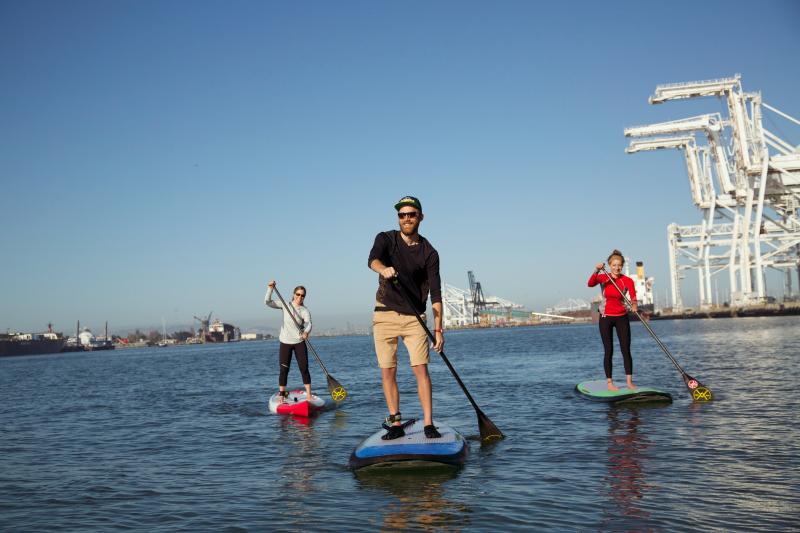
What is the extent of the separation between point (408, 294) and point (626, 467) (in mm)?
2760

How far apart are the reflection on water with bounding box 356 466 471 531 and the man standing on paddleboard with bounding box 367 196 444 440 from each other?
0.55m

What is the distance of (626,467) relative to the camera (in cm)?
670

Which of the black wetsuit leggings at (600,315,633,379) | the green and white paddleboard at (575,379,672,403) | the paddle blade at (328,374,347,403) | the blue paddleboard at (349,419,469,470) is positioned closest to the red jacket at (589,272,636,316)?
the black wetsuit leggings at (600,315,633,379)

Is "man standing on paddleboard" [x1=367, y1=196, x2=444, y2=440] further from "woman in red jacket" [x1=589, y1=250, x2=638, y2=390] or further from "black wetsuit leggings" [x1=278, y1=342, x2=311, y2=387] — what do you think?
"black wetsuit leggings" [x1=278, y1=342, x2=311, y2=387]

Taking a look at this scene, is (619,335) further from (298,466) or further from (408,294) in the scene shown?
(298,466)

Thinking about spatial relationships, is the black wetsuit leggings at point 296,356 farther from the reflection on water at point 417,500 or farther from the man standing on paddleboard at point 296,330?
the reflection on water at point 417,500

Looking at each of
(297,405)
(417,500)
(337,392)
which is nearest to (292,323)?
(297,405)

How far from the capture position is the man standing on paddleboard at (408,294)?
6.93m

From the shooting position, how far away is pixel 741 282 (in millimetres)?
70625

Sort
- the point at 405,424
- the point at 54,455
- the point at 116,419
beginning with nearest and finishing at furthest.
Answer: the point at 405,424 < the point at 54,455 < the point at 116,419

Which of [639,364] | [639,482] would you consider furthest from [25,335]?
[639,482]

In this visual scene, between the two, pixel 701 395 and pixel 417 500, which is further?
pixel 701 395

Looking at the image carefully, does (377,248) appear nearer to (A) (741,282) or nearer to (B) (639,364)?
(B) (639,364)

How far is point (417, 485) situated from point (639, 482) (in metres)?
2.00
